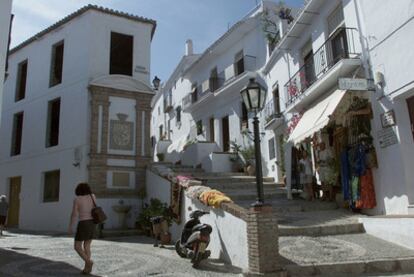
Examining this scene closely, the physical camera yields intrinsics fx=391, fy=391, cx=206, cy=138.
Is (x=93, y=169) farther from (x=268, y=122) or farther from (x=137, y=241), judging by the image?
(x=268, y=122)

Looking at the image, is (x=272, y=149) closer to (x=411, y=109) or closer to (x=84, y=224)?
(x=411, y=109)

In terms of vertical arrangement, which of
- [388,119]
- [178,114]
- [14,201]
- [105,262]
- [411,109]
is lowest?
[105,262]

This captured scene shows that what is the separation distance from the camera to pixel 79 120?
1570 centimetres

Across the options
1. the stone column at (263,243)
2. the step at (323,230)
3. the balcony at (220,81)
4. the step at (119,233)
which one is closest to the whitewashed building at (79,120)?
the step at (119,233)

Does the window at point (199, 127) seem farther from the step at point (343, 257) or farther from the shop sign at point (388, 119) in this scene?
the step at point (343, 257)

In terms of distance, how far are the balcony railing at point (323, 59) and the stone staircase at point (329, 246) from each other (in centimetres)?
416

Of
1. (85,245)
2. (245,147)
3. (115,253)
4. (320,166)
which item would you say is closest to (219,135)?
(245,147)

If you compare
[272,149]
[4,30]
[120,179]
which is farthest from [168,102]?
[4,30]

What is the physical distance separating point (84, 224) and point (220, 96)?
53.0ft

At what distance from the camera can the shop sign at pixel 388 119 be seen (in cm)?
920

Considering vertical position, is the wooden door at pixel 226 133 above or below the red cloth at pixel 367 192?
above

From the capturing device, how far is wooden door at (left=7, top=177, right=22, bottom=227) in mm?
17594

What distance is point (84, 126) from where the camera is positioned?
15.4 metres

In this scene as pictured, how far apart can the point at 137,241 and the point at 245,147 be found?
8.94 m
